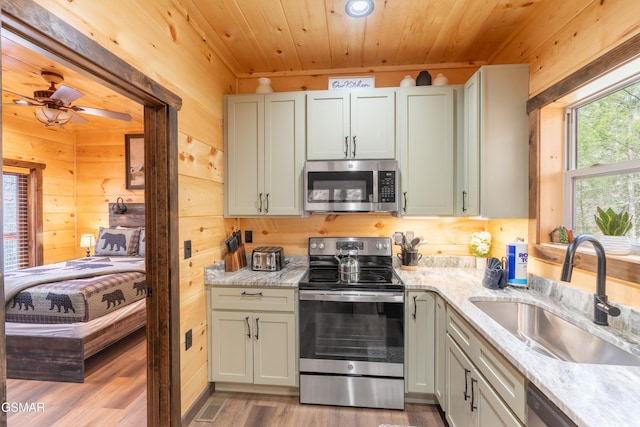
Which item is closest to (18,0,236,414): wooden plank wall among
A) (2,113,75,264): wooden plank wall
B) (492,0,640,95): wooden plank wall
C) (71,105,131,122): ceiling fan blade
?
(71,105,131,122): ceiling fan blade

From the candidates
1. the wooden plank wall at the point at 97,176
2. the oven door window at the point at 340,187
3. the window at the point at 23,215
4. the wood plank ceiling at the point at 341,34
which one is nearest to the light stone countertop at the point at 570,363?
the oven door window at the point at 340,187

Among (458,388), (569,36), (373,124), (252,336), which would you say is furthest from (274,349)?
(569,36)

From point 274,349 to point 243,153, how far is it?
153cm

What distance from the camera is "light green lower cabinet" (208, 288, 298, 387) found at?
2107 mm

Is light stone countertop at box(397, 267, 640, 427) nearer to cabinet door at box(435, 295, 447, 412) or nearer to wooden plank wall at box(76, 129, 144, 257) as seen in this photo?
cabinet door at box(435, 295, 447, 412)

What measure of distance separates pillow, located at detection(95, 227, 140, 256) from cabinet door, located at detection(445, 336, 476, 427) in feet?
14.1

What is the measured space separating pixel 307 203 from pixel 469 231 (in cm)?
145

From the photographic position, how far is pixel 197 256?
2061 mm

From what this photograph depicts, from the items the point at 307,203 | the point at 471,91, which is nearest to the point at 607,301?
the point at 471,91

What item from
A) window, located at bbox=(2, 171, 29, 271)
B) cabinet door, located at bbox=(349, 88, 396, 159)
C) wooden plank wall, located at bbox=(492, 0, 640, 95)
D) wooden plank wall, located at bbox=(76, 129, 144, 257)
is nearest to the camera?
wooden plank wall, located at bbox=(492, 0, 640, 95)

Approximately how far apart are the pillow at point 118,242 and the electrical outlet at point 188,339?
2964 millimetres

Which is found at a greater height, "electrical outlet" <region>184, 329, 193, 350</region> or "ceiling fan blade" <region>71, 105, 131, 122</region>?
"ceiling fan blade" <region>71, 105, 131, 122</region>

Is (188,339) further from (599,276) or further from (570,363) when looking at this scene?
(599,276)

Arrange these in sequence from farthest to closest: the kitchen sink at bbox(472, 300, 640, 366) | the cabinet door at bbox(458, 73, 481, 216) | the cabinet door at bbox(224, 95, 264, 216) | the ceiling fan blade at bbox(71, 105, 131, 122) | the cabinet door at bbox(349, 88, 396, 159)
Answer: the ceiling fan blade at bbox(71, 105, 131, 122) < the cabinet door at bbox(224, 95, 264, 216) < the cabinet door at bbox(349, 88, 396, 159) < the cabinet door at bbox(458, 73, 481, 216) < the kitchen sink at bbox(472, 300, 640, 366)
